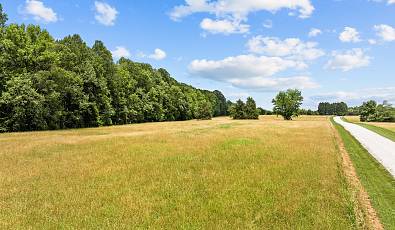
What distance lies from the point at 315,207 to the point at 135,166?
10.2 metres

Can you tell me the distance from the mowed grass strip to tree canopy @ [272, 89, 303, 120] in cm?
9626

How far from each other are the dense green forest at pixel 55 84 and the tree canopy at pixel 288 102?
52654 millimetres

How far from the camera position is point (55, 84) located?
2032 inches

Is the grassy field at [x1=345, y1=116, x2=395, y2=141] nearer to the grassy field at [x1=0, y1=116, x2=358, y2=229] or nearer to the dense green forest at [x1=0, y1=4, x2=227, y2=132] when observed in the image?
the grassy field at [x1=0, y1=116, x2=358, y2=229]

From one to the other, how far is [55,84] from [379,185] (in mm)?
47434

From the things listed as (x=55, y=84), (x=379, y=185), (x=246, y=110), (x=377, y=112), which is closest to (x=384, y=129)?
(x=379, y=185)

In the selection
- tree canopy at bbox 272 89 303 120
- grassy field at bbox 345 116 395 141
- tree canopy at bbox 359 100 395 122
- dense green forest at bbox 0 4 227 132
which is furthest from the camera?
tree canopy at bbox 272 89 303 120

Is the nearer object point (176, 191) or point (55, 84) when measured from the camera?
point (176, 191)

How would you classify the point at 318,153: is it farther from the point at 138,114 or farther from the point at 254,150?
the point at 138,114

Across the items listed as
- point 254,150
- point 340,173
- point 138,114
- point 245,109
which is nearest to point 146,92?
point 138,114

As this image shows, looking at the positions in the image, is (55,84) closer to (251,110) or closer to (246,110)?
(246,110)

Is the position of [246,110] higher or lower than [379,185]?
higher

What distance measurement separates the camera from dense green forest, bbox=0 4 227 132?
157 ft

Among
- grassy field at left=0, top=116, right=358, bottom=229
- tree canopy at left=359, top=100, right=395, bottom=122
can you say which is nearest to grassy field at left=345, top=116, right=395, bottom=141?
grassy field at left=0, top=116, right=358, bottom=229
